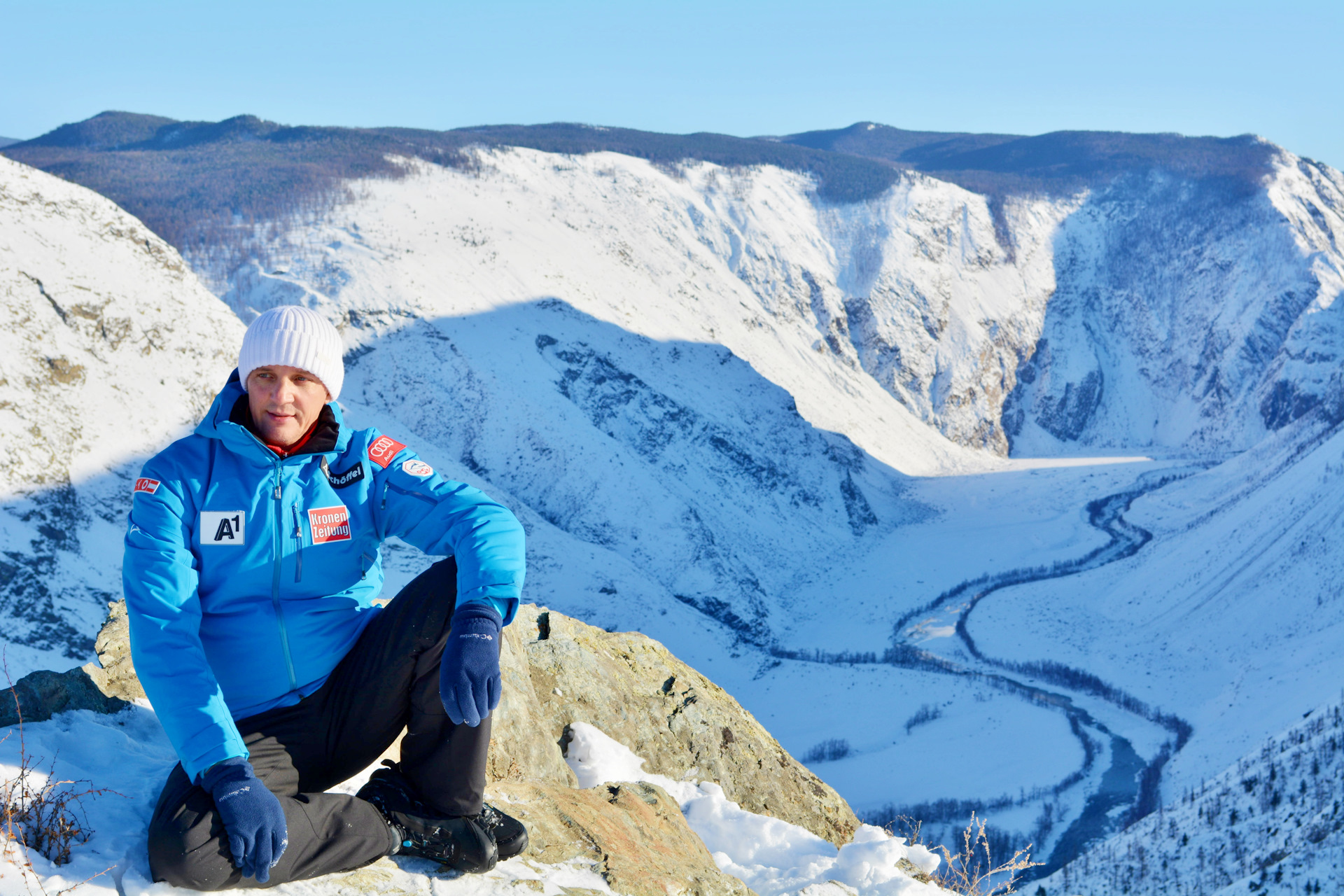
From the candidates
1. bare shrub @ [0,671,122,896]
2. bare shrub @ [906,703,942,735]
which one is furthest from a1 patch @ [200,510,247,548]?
bare shrub @ [906,703,942,735]

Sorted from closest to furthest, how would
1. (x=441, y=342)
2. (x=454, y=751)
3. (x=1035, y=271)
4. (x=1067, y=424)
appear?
(x=454, y=751), (x=441, y=342), (x=1067, y=424), (x=1035, y=271)

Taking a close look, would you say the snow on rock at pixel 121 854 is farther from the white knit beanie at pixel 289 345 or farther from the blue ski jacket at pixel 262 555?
the white knit beanie at pixel 289 345

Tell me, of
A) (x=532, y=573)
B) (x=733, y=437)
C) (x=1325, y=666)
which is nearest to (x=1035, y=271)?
(x=733, y=437)

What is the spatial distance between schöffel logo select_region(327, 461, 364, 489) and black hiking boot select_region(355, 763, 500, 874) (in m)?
1.49

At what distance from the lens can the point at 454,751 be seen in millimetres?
4250

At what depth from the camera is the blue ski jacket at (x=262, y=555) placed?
379 cm

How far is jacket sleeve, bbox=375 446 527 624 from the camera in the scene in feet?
13.2

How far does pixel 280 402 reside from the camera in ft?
13.5

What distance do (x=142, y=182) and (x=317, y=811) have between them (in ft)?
294

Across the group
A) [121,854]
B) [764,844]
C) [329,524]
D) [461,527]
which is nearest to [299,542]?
[329,524]

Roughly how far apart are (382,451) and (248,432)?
25.2 inches

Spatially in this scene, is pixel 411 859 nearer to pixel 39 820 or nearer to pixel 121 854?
pixel 121 854

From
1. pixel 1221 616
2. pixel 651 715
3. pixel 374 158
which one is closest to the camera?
pixel 651 715

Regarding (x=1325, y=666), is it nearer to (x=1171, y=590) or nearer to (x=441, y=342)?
(x=1171, y=590)
